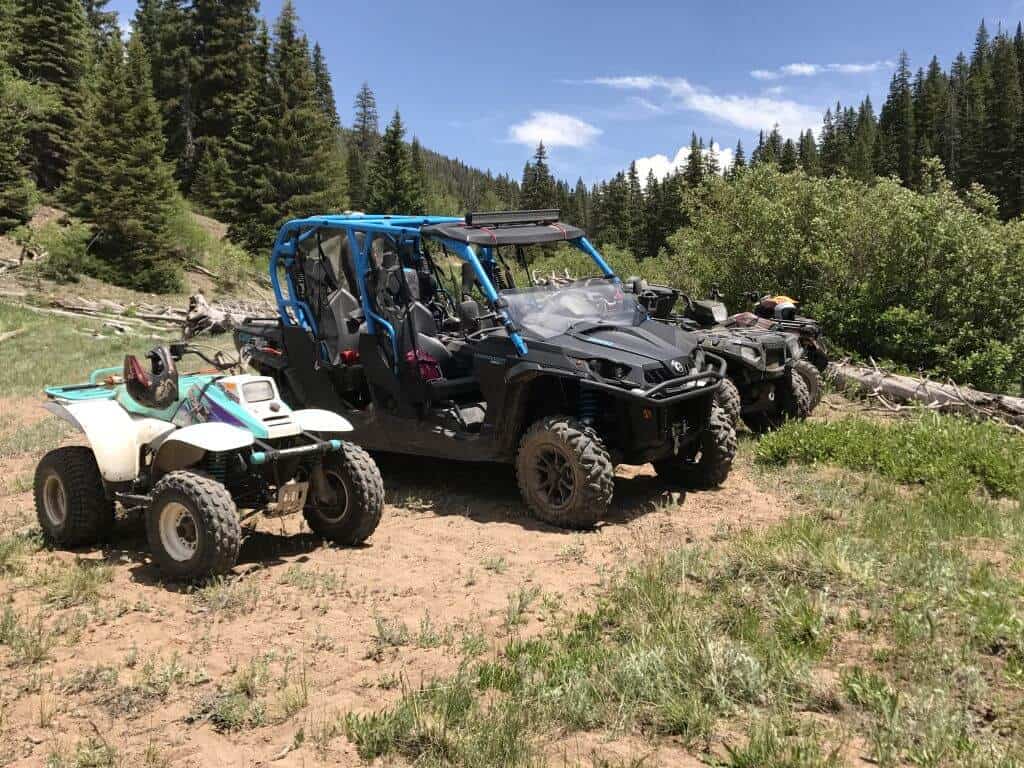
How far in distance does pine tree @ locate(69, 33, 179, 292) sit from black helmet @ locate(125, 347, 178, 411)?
26126 millimetres

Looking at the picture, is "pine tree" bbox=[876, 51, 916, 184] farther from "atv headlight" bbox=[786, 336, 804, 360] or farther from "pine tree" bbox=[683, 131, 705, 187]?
"atv headlight" bbox=[786, 336, 804, 360]

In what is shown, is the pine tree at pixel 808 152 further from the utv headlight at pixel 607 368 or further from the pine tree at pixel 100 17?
the utv headlight at pixel 607 368

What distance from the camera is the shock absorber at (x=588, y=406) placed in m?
7.07

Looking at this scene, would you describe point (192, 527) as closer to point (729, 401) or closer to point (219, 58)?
point (729, 401)

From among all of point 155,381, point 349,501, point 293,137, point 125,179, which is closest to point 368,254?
point 155,381

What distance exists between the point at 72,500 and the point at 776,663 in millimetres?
4997

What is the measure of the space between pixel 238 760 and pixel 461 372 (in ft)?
16.3

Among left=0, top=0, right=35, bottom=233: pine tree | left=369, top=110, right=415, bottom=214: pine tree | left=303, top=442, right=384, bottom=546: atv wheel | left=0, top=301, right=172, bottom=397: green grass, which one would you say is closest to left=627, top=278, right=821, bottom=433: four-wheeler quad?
left=303, top=442, right=384, bottom=546: atv wheel

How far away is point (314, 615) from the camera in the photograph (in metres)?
5.20

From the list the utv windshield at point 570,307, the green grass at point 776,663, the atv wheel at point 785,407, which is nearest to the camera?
the green grass at point 776,663

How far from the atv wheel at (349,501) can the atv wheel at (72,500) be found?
4.91 ft

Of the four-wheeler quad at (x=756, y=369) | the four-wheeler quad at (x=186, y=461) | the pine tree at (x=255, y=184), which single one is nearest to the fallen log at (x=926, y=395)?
the four-wheeler quad at (x=756, y=369)

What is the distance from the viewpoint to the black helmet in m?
6.20

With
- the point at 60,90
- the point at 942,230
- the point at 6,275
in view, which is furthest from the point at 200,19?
the point at 942,230
